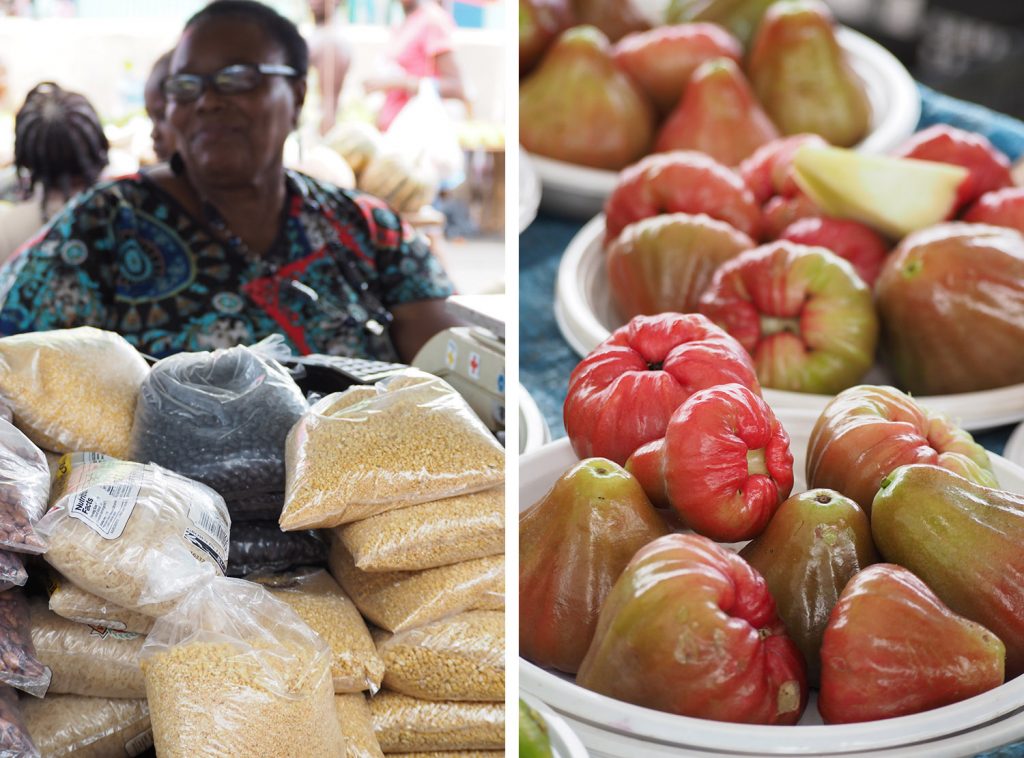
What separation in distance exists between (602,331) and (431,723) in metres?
0.45

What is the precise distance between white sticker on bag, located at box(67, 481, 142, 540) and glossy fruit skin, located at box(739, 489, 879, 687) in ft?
1.44

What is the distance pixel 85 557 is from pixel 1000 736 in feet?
1.98

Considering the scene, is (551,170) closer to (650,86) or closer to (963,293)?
(650,86)

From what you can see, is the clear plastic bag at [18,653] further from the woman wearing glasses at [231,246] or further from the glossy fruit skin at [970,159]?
the glossy fruit skin at [970,159]

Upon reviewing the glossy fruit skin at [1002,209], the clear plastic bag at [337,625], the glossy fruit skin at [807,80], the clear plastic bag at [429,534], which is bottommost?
the clear plastic bag at [337,625]

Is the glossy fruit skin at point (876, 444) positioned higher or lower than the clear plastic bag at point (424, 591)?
higher

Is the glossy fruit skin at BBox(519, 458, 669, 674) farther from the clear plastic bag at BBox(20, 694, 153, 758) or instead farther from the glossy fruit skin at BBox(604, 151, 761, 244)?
the glossy fruit skin at BBox(604, 151, 761, 244)

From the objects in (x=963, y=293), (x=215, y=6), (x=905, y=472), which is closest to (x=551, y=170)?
(x=215, y=6)

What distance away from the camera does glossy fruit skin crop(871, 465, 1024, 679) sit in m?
0.73

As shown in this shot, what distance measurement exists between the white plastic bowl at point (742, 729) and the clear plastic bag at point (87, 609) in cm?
33

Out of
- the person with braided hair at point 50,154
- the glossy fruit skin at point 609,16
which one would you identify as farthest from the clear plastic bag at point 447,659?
the person with braided hair at point 50,154

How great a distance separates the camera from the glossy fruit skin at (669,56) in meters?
1.63

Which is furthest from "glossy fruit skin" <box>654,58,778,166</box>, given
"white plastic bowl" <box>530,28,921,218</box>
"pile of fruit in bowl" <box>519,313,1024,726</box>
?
"pile of fruit in bowl" <box>519,313,1024,726</box>

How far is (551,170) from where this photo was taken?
158 cm
